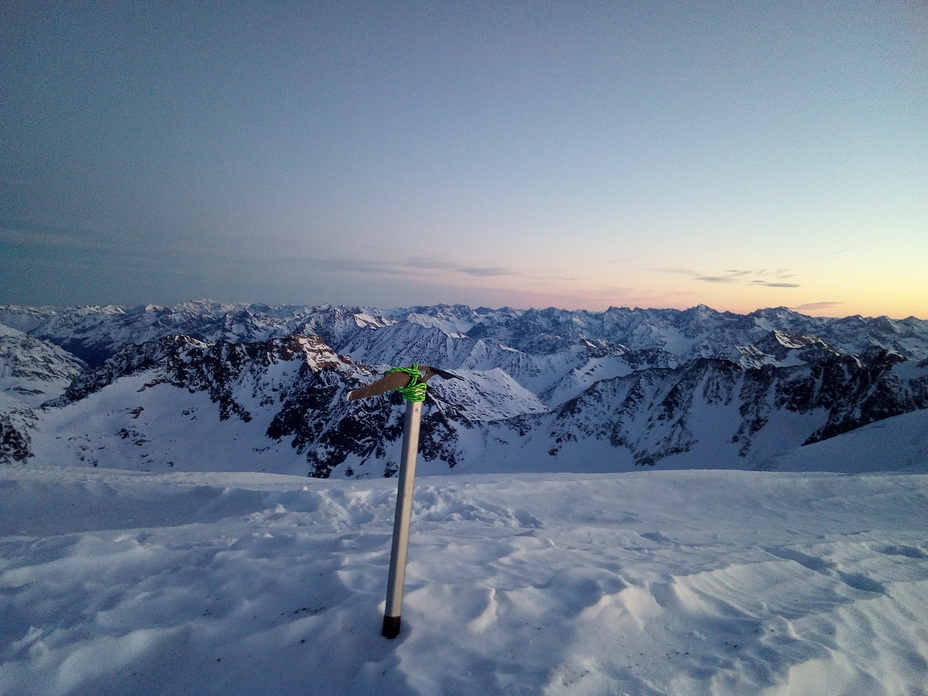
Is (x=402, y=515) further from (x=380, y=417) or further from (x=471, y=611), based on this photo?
(x=380, y=417)

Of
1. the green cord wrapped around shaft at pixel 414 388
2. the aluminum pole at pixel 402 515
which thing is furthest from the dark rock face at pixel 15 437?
the green cord wrapped around shaft at pixel 414 388

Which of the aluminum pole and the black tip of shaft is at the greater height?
the aluminum pole

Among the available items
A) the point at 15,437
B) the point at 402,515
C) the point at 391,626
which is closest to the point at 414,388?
the point at 402,515

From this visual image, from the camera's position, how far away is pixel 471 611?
568 centimetres

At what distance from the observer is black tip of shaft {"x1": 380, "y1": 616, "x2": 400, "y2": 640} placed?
16.5 ft

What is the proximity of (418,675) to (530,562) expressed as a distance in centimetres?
408

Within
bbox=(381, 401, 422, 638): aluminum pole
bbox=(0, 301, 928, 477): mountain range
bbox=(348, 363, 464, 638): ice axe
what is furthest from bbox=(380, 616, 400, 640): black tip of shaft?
bbox=(0, 301, 928, 477): mountain range

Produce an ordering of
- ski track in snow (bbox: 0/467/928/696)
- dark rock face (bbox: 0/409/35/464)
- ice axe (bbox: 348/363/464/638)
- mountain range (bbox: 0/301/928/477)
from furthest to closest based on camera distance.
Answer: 1. mountain range (bbox: 0/301/928/477)
2. dark rock face (bbox: 0/409/35/464)
3. ski track in snow (bbox: 0/467/928/696)
4. ice axe (bbox: 348/363/464/638)

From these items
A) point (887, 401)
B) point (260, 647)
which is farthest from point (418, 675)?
point (887, 401)

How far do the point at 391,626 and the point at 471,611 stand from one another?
3.91 ft

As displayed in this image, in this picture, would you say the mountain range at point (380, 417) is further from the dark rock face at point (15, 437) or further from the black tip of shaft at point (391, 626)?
the black tip of shaft at point (391, 626)

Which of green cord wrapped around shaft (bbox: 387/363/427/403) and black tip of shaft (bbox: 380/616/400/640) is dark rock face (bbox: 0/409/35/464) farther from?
green cord wrapped around shaft (bbox: 387/363/427/403)

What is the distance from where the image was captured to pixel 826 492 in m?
16.5

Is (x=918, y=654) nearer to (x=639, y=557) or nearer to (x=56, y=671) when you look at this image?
(x=639, y=557)
